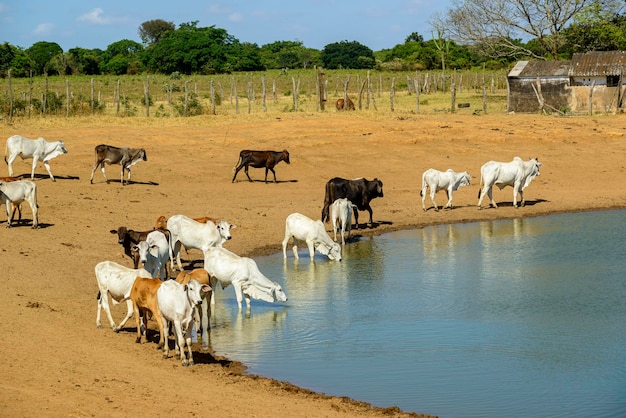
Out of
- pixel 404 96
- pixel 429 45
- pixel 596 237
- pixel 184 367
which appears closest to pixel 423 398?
pixel 184 367

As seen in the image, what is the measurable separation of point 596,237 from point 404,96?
31.7m

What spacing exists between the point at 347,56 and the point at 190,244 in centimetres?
7910

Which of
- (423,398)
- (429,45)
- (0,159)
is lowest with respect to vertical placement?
(423,398)

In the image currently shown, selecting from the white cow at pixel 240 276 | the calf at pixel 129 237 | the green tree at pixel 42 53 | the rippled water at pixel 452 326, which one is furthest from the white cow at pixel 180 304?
the green tree at pixel 42 53

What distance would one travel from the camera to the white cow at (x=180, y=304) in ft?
40.3

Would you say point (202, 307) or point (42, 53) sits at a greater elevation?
point (42, 53)

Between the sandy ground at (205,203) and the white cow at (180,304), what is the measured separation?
0.36 meters

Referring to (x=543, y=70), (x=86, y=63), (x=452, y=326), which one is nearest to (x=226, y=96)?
(x=543, y=70)

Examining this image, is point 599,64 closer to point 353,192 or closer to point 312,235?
point 353,192

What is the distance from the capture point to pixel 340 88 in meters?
64.4

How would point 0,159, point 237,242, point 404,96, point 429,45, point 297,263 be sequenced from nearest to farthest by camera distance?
1. point 297,263
2. point 237,242
3. point 0,159
4. point 404,96
5. point 429,45

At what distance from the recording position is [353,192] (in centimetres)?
2338

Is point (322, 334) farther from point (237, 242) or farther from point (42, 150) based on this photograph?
point (42, 150)

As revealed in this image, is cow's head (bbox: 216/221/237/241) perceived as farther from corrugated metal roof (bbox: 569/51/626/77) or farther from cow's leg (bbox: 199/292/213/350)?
corrugated metal roof (bbox: 569/51/626/77)
